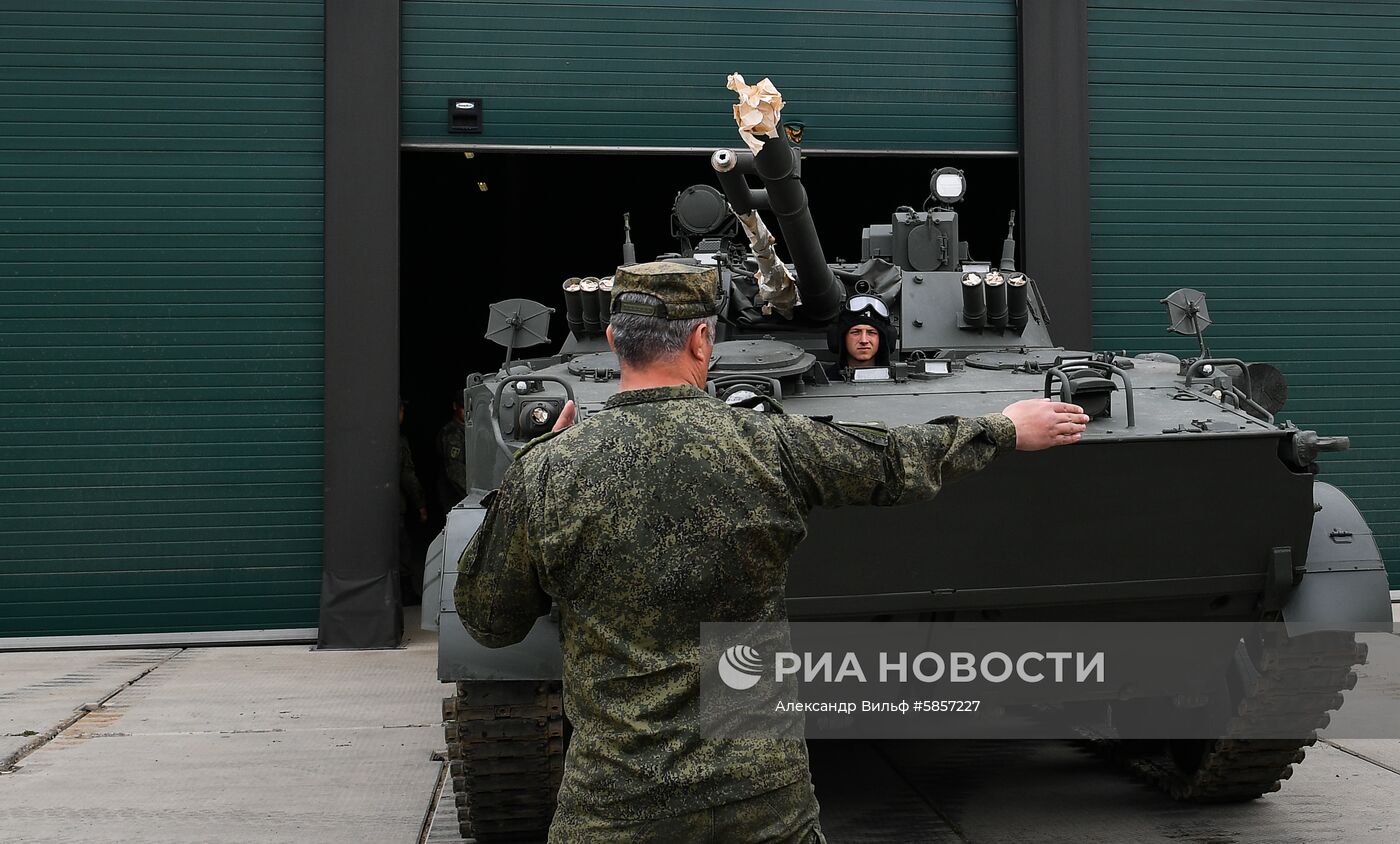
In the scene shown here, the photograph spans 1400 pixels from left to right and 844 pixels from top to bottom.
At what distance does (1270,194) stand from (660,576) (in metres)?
8.87

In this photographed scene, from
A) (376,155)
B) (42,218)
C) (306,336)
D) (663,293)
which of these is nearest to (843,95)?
(376,155)

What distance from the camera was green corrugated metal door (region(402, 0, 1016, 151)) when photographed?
9305mm

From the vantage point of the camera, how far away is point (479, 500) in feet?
16.5

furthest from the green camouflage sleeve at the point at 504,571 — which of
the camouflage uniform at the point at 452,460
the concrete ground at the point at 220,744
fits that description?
the camouflage uniform at the point at 452,460

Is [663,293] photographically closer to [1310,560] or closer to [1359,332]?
[1310,560]

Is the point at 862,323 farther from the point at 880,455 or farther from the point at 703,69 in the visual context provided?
the point at 703,69

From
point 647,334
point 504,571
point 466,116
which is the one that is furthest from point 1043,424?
point 466,116

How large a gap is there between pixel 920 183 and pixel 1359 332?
16.1ft

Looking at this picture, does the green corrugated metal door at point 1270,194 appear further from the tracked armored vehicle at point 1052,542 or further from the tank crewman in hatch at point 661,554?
the tank crewman in hatch at point 661,554

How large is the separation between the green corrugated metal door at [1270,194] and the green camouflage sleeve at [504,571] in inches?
314

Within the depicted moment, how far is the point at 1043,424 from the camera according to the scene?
9.20 ft

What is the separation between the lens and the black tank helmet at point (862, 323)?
230 inches

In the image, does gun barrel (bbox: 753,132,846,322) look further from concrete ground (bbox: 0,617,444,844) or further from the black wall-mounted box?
the black wall-mounted box

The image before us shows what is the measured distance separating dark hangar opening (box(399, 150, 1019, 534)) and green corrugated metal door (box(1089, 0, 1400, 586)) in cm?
Answer: 351
